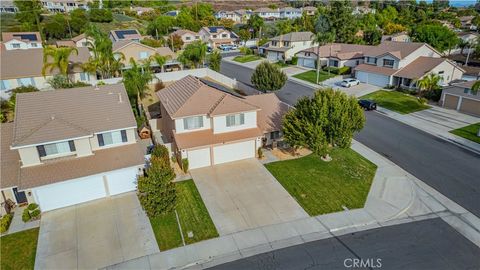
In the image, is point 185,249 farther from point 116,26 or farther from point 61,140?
point 116,26

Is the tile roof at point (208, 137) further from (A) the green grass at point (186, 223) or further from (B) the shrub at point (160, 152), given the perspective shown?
(A) the green grass at point (186, 223)

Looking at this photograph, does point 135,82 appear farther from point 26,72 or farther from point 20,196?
point 20,196

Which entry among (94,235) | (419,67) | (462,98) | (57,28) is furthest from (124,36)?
(462,98)

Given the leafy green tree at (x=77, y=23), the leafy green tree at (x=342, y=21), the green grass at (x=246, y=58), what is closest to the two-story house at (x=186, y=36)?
the green grass at (x=246, y=58)

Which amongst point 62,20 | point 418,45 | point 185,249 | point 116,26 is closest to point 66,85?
point 185,249

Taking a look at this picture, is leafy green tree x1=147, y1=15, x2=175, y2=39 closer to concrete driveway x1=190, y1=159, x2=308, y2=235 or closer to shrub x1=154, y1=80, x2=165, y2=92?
shrub x1=154, y1=80, x2=165, y2=92

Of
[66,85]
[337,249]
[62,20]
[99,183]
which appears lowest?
[337,249]

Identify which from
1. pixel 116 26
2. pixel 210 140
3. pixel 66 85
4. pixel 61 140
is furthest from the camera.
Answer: pixel 116 26
